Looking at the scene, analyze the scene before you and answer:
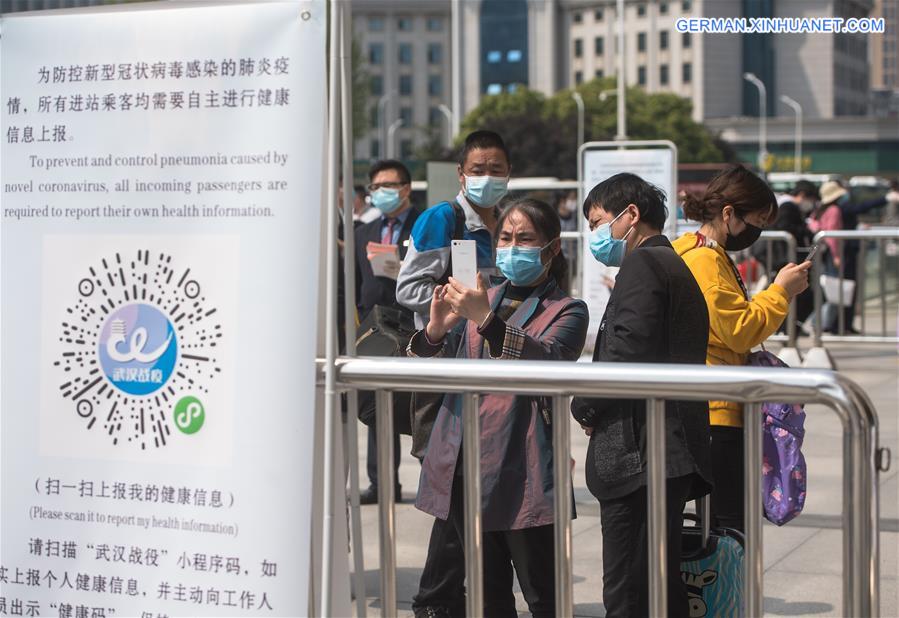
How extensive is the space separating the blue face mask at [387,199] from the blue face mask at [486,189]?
1911 mm

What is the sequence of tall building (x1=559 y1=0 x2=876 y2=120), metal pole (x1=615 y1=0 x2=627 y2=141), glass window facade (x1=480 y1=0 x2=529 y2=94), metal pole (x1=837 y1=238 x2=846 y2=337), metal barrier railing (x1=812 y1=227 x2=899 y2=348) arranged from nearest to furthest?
metal barrier railing (x1=812 y1=227 x2=899 y2=348), metal pole (x1=837 y1=238 x2=846 y2=337), metal pole (x1=615 y1=0 x2=627 y2=141), tall building (x1=559 y1=0 x2=876 y2=120), glass window facade (x1=480 y1=0 x2=529 y2=94)

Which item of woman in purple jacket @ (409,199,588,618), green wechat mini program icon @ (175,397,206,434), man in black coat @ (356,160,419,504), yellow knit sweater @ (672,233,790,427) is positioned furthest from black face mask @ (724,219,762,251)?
man in black coat @ (356,160,419,504)

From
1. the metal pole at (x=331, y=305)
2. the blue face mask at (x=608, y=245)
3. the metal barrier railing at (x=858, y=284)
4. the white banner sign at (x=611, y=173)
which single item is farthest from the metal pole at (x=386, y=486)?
the metal barrier railing at (x=858, y=284)

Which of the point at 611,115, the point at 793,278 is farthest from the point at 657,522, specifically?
the point at 611,115

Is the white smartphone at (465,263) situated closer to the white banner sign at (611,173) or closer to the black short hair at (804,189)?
the white banner sign at (611,173)

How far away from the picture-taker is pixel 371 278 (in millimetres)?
6715

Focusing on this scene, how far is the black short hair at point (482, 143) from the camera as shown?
534 cm

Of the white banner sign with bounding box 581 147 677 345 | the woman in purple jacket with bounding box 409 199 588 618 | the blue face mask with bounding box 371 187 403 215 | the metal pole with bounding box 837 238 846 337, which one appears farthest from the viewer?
the metal pole with bounding box 837 238 846 337

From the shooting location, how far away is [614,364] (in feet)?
9.95

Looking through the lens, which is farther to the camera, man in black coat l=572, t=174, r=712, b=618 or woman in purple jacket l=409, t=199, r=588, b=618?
woman in purple jacket l=409, t=199, r=588, b=618

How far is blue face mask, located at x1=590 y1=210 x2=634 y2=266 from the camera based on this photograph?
13.6 feet

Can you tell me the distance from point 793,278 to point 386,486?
1.86 m

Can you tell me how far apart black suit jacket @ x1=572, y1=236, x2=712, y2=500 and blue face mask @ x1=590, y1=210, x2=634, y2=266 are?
0.30 meters

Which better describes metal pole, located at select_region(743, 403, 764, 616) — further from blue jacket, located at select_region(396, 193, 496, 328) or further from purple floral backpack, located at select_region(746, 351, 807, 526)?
blue jacket, located at select_region(396, 193, 496, 328)
